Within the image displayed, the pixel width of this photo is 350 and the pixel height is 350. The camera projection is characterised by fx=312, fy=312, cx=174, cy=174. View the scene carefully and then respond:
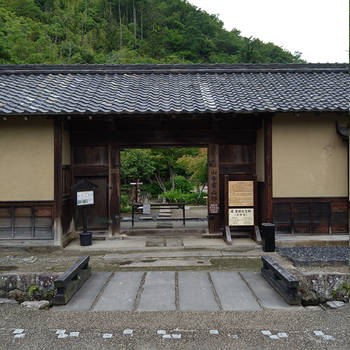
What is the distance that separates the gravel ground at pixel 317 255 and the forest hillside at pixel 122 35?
3206 centimetres

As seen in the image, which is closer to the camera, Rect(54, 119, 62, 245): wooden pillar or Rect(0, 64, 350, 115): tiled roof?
Rect(0, 64, 350, 115): tiled roof

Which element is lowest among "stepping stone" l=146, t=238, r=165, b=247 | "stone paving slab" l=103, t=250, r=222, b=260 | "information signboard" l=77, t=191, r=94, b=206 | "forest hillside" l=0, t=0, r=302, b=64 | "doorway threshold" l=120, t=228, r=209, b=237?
"stone paving slab" l=103, t=250, r=222, b=260

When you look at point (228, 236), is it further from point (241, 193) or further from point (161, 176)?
point (161, 176)

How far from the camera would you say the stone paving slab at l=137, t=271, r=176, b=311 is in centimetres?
464

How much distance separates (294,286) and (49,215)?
6.31 metres

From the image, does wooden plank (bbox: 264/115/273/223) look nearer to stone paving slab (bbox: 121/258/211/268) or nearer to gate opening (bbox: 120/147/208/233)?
stone paving slab (bbox: 121/258/211/268)

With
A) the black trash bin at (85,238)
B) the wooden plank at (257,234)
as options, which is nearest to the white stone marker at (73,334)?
the black trash bin at (85,238)

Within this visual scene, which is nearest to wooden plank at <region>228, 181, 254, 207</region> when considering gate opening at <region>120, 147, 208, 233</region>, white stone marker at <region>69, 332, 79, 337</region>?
white stone marker at <region>69, 332, 79, 337</region>

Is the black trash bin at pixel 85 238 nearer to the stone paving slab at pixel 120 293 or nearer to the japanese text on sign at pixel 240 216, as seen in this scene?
the stone paving slab at pixel 120 293

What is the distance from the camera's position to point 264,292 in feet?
16.9

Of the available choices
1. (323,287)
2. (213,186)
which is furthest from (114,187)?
(323,287)

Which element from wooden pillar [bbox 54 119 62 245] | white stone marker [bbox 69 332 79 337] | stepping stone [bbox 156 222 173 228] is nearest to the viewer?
white stone marker [bbox 69 332 79 337]

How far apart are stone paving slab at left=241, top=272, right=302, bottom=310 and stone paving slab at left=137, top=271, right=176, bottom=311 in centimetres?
138

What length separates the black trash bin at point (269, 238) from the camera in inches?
306
